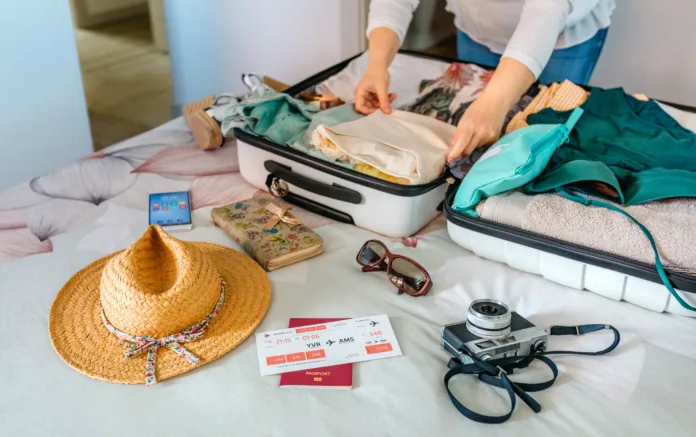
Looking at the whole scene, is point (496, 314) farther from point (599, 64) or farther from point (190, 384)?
point (599, 64)

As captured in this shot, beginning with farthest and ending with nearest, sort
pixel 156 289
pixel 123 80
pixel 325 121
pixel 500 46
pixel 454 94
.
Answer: pixel 123 80, pixel 500 46, pixel 454 94, pixel 325 121, pixel 156 289

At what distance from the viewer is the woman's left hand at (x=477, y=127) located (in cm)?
114

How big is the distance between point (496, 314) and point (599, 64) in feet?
4.88

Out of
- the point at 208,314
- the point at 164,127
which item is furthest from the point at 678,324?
the point at 164,127

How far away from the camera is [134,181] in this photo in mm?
1339

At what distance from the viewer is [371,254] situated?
1.05 meters

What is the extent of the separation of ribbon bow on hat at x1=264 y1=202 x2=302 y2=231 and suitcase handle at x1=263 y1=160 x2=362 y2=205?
0.06 meters

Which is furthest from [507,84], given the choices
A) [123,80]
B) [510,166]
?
[123,80]

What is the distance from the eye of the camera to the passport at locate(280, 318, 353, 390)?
830mm

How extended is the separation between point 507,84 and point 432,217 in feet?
0.92

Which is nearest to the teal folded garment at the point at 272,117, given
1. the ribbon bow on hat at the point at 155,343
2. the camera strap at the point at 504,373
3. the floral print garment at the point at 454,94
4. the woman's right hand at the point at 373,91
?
the woman's right hand at the point at 373,91

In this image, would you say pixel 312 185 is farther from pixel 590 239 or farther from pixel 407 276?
pixel 590 239

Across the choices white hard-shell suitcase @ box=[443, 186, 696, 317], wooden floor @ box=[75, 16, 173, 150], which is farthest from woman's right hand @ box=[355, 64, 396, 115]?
wooden floor @ box=[75, 16, 173, 150]

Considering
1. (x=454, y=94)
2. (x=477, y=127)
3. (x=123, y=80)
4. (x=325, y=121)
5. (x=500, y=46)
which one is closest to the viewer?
(x=477, y=127)
